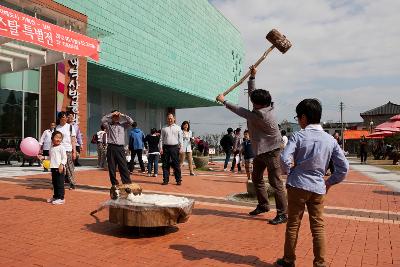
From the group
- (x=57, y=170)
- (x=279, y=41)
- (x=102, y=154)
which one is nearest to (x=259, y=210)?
(x=279, y=41)

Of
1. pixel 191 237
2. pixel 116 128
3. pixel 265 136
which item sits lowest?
pixel 191 237

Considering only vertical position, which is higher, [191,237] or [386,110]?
[386,110]

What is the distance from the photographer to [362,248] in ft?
14.5

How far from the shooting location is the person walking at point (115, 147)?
773 centimetres

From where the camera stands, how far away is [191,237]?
4855 mm

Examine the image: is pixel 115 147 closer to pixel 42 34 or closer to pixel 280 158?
pixel 280 158

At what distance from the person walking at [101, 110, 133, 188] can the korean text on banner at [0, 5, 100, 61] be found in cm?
606

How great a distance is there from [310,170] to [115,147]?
502 cm

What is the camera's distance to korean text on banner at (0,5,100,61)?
38.8 feet

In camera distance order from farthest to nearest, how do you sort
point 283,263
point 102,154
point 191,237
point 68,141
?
point 102,154
point 68,141
point 191,237
point 283,263

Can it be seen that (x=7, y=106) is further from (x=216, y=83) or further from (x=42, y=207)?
(x=216, y=83)

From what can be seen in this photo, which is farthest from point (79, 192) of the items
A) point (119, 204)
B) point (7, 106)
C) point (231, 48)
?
point (231, 48)

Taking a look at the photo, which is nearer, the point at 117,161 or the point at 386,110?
the point at 117,161

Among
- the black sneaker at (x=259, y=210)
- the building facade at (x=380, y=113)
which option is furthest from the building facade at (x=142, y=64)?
the building facade at (x=380, y=113)
